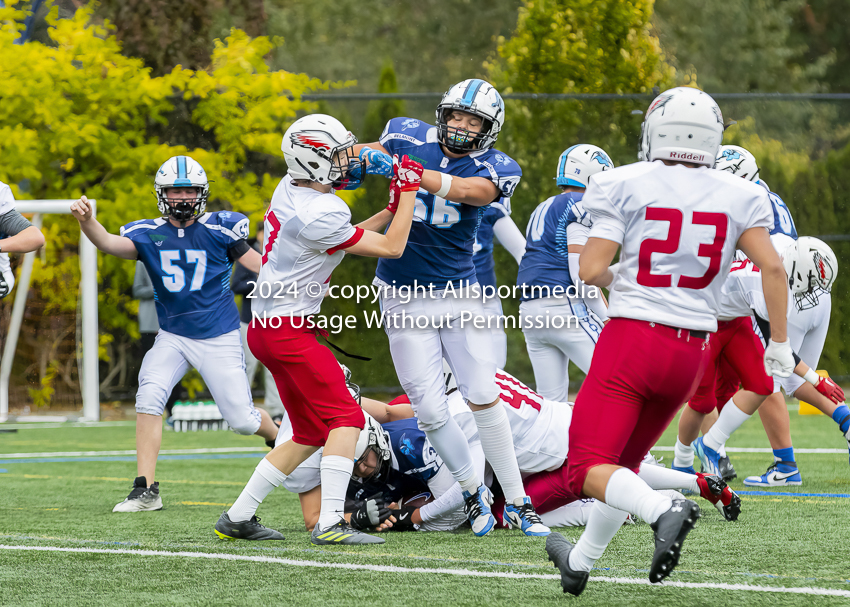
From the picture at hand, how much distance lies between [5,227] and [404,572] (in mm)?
3194

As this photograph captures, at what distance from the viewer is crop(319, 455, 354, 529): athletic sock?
4344mm

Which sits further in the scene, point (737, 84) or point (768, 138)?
point (737, 84)

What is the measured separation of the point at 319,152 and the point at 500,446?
1552 mm

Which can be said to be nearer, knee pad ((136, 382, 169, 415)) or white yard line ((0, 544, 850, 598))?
white yard line ((0, 544, 850, 598))

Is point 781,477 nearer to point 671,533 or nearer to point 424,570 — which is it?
point 424,570

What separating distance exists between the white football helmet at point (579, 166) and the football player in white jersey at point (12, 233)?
312cm

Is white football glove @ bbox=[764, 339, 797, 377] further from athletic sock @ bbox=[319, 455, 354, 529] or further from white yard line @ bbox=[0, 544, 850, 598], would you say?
athletic sock @ bbox=[319, 455, 354, 529]

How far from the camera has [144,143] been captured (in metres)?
11.3

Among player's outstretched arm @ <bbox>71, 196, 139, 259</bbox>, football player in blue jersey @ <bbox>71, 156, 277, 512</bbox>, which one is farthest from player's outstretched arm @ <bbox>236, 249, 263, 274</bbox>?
player's outstretched arm @ <bbox>71, 196, 139, 259</bbox>

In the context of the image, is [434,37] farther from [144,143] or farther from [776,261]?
[776,261]

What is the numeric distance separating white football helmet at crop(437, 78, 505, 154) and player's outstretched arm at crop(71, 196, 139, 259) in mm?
1922

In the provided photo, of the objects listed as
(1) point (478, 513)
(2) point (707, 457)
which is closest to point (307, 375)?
(1) point (478, 513)

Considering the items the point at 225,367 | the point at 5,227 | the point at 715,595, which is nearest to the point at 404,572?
the point at 715,595

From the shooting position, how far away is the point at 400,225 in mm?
4371
